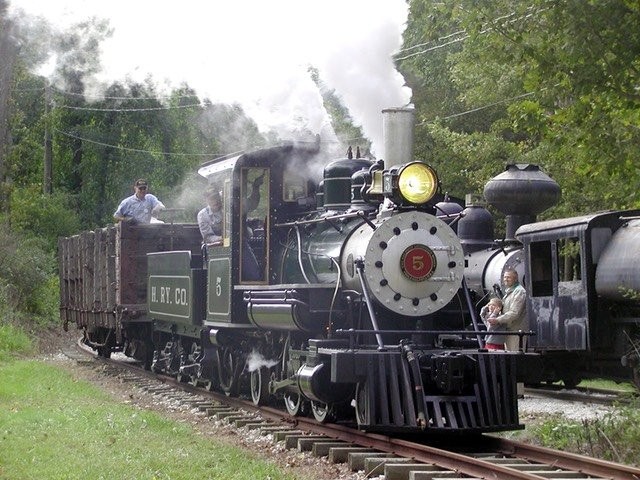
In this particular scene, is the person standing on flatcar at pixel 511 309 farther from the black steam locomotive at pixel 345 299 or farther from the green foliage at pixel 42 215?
the green foliage at pixel 42 215

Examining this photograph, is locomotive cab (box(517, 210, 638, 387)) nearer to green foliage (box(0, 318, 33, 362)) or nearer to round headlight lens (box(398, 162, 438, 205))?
round headlight lens (box(398, 162, 438, 205))

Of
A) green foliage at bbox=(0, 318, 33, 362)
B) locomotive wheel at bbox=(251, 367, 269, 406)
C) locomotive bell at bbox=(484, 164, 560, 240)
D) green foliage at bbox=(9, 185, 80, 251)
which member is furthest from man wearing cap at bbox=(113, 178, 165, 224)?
green foliage at bbox=(9, 185, 80, 251)

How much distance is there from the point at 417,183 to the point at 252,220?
2752 mm

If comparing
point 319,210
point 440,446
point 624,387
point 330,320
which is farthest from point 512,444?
point 624,387

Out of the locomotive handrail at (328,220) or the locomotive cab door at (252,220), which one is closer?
the locomotive handrail at (328,220)

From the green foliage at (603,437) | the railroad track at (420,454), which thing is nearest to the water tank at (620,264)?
the green foliage at (603,437)

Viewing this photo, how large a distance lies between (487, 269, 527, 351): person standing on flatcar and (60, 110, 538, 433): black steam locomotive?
1745 mm

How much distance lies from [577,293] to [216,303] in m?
4.34

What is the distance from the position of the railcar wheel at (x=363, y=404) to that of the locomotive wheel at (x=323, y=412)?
3.08ft

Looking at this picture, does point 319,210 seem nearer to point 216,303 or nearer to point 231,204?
point 231,204

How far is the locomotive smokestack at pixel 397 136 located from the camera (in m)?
11.1

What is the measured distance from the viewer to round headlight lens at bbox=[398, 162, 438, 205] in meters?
10.2

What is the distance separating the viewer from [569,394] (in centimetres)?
1520

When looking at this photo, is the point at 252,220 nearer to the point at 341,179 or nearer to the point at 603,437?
the point at 341,179
